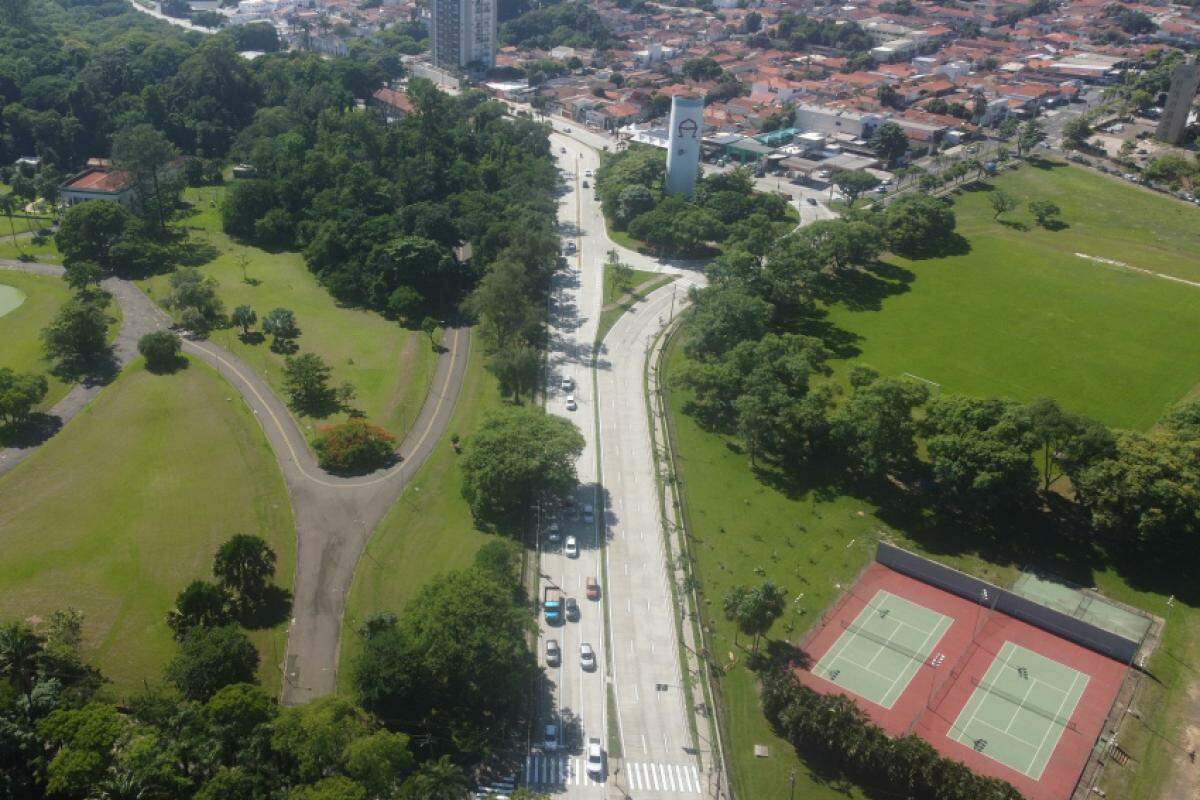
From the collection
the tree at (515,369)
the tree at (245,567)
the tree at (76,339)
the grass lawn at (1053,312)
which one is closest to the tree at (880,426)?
the grass lawn at (1053,312)

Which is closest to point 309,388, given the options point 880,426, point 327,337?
point 327,337

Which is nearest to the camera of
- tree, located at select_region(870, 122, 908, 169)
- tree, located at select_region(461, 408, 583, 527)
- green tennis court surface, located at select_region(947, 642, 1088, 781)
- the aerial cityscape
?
the aerial cityscape

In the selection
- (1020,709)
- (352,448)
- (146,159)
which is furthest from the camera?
(146,159)

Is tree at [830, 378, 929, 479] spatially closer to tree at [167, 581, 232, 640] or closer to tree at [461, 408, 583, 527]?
tree at [461, 408, 583, 527]

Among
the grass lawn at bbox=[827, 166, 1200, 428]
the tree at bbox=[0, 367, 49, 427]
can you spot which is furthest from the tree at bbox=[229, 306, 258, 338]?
the grass lawn at bbox=[827, 166, 1200, 428]

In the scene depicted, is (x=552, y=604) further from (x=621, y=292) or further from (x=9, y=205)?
(x=9, y=205)

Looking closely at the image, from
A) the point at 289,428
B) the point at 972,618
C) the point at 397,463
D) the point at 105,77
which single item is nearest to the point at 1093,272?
the point at 972,618

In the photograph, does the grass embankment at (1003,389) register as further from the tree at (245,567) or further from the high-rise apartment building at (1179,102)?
the tree at (245,567)
